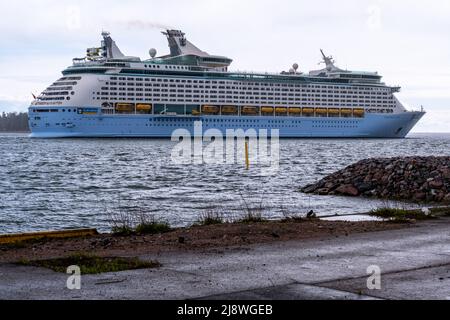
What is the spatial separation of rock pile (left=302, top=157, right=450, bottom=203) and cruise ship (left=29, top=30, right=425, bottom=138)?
7834 centimetres

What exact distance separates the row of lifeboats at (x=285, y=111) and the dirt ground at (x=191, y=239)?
10524 centimetres

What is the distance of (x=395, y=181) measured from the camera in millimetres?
24484

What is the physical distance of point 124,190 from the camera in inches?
1169

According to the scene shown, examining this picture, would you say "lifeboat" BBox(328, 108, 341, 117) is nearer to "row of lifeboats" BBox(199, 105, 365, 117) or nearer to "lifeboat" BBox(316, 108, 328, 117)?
"row of lifeboats" BBox(199, 105, 365, 117)

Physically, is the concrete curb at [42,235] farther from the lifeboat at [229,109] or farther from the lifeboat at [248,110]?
the lifeboat at [248,110]

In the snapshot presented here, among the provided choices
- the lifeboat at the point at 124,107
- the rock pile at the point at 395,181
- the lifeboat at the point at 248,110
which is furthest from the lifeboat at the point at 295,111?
the rock pile at the point at 395,181

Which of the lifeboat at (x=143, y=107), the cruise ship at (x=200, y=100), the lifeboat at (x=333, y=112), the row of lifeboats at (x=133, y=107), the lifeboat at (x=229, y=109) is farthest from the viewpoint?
the lifeboat at (x=333, y=112)

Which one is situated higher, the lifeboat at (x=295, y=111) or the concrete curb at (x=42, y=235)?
the lifeboat at (x=295, y=111)

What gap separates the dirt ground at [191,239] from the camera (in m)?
9.72

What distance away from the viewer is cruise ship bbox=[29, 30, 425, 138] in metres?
106

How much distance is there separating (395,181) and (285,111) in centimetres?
10218

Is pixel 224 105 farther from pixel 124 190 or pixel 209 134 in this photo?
pixel 124 190

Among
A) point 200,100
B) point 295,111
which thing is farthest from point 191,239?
point 295,111
